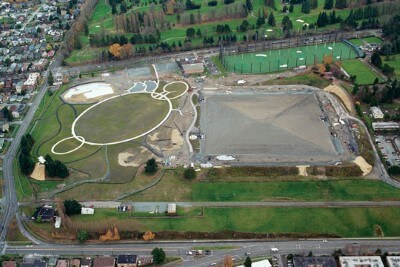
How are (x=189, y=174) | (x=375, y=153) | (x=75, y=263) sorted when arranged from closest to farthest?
(x=75, y=263)
(x=189, y=174)
(x=375, y=153)

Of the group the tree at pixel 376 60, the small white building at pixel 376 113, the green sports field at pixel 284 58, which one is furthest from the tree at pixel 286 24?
the small white building at pixel 376 113

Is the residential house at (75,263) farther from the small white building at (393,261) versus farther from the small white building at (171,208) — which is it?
the small white building at (393,261)

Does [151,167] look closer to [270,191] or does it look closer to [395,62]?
[270,191]

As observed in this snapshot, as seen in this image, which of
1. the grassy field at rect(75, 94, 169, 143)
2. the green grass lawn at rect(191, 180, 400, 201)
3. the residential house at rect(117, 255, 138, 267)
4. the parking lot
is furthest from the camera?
the grassy field at rect(75, 94, 169, 143)

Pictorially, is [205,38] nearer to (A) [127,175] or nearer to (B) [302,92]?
(B) [302,92]

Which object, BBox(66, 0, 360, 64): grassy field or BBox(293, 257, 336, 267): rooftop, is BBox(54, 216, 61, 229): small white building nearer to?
BBox(293, 257, 336, 267): rooftop

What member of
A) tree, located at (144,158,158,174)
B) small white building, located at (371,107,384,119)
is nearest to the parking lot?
small white building, located at (371,107,384,119)

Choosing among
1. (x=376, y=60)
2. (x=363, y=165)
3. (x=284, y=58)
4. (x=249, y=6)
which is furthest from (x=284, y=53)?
(x=363, y=165)
